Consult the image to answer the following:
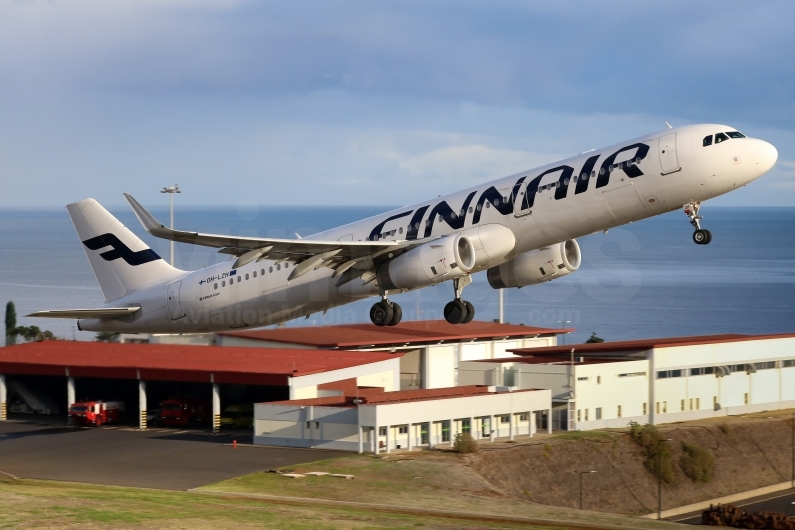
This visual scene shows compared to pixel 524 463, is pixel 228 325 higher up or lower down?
higher up

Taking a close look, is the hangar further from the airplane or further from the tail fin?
the airplane

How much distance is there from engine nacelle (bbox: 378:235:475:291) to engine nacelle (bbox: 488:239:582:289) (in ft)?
18.9

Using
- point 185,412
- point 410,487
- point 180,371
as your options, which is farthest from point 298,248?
point 180,371

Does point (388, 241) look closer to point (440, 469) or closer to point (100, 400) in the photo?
point (440, 469)

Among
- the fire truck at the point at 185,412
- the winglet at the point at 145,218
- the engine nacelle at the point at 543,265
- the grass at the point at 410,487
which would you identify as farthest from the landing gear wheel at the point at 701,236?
the fire truck at the point at 185,412

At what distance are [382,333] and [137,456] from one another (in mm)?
33966

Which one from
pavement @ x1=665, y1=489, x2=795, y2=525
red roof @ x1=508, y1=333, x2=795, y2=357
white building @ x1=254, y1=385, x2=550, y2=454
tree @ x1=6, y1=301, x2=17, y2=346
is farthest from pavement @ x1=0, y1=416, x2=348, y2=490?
tree @ x1=6, y1=301, x2=17, y2=346

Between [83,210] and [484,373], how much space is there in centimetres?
3620

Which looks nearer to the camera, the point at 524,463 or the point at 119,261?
the point at 119,261

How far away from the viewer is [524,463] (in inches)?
2482

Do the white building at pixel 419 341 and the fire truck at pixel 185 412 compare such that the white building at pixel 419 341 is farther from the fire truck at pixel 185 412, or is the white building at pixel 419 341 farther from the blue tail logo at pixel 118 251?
the blue tail logo at pixel 118 251

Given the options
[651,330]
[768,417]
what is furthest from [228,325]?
[651,330]

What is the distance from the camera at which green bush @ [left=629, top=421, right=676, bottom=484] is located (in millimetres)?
73938

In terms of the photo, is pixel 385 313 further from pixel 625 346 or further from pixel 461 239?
pixel 625 346
